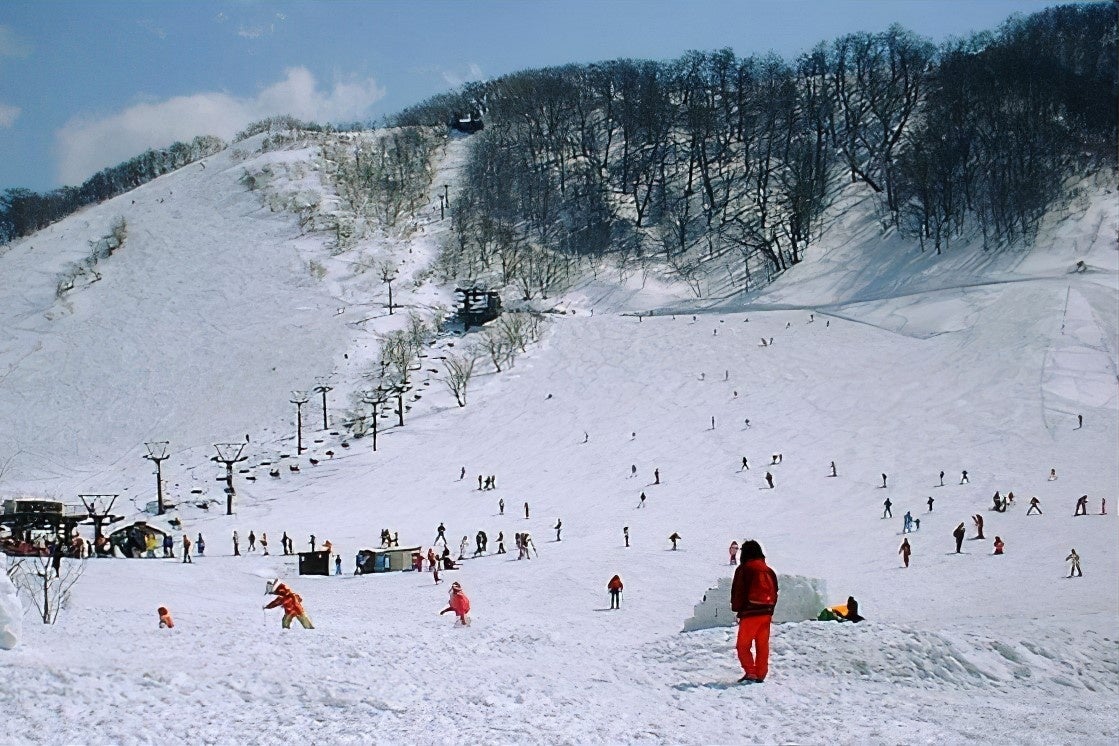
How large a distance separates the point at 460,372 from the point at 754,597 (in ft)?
146

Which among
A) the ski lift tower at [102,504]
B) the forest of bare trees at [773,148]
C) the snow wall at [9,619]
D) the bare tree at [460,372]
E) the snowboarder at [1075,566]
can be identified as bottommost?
the snowboarder at [1075,566]

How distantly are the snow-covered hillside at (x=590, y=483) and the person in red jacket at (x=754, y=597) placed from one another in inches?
21.5

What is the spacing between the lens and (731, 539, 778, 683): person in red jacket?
860cm

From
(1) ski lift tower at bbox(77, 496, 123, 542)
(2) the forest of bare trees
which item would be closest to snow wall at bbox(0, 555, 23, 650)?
(1) ski lift tower at bbox(77, 496, 123, 542)

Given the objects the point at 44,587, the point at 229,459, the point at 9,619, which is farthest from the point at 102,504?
the point at 9,619

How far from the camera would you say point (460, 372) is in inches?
2068

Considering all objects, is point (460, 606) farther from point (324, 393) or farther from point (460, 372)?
point (460, 372)

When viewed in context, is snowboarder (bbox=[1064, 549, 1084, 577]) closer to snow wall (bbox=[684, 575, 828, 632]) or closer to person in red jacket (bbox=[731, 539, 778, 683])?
snow wall (bbox=[684, 575, 828, 632])

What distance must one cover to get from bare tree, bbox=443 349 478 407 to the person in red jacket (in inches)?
1687

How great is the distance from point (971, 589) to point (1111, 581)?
3166mm

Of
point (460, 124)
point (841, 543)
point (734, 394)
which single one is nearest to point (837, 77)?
point (460, 124)

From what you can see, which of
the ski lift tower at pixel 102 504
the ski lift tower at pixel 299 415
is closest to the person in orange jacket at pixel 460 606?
the ski lift tower at pixel 102 504

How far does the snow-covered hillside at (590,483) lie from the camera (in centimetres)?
825

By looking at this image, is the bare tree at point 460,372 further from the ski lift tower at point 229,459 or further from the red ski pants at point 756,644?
the red ski pants at point 756,644
